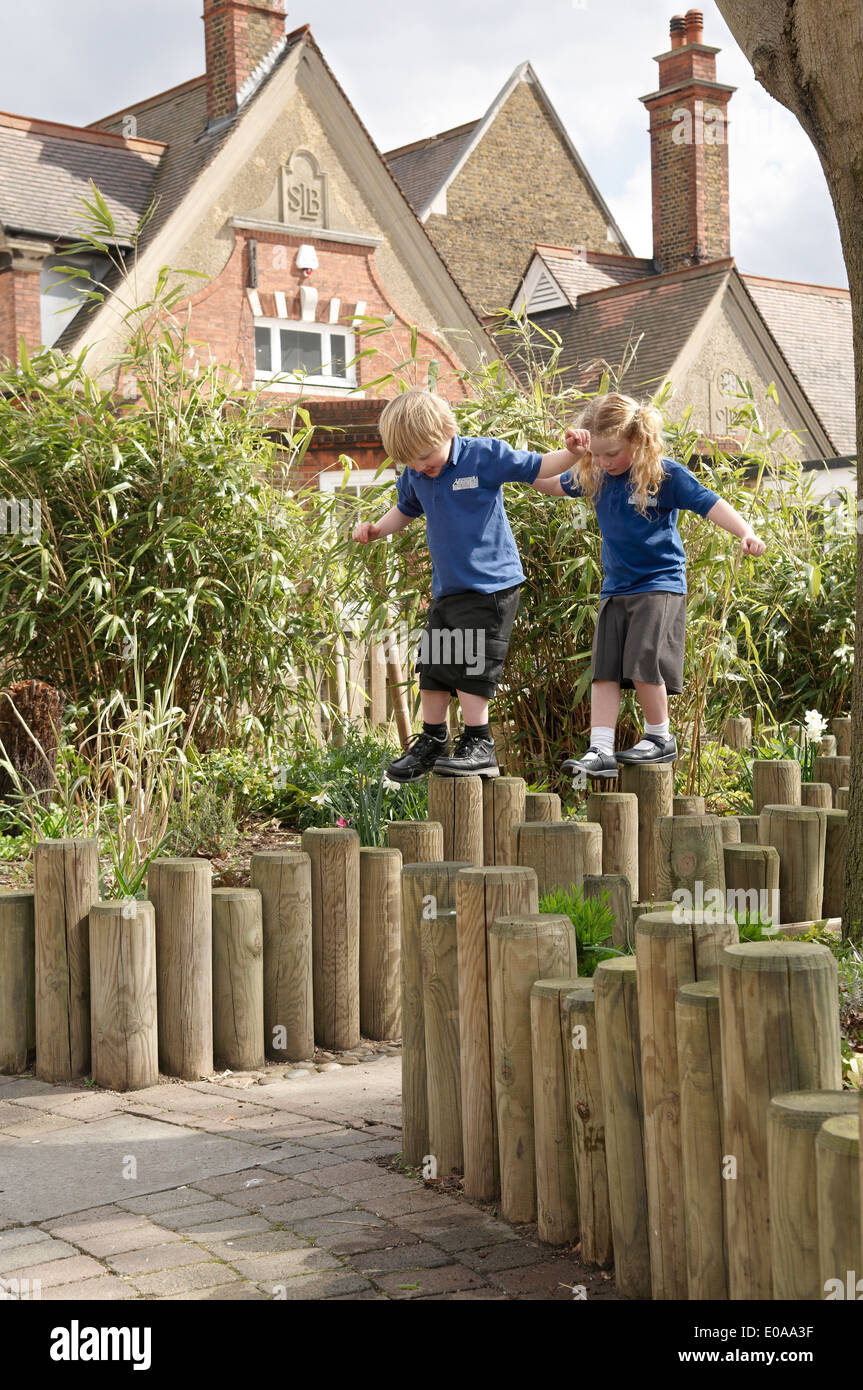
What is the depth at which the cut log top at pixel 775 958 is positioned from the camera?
229 centimetres

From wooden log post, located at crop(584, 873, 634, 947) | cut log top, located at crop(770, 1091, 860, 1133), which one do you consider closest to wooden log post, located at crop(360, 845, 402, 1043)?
wooden log post, located at crop(584, 873, 634, 947)

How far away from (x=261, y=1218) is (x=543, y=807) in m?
2.18

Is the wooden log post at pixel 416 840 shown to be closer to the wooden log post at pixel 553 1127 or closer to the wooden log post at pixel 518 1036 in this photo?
the wooden log post at pixel 518 1036

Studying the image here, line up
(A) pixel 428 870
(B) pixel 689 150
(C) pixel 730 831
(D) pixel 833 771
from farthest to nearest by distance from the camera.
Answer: (B) pixel 689 150, (D) pixel 833 771, (C) pixel 730 831, (A) pixel 428 870

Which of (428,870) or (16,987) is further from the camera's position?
(16,987)

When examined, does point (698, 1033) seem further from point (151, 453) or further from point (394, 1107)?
point (151, 453)

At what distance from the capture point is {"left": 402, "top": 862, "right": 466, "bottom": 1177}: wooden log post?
3.31 metres

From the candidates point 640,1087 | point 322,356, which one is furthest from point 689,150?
point 640,1087

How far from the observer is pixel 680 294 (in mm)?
25844

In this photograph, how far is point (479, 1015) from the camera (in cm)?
312

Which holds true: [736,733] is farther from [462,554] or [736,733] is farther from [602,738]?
[462,554]

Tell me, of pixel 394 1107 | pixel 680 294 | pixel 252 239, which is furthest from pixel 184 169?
pixel 394 1107

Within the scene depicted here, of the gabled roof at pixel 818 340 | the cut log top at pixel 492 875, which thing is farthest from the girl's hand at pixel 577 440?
the gabled roof at pixel 818 340
